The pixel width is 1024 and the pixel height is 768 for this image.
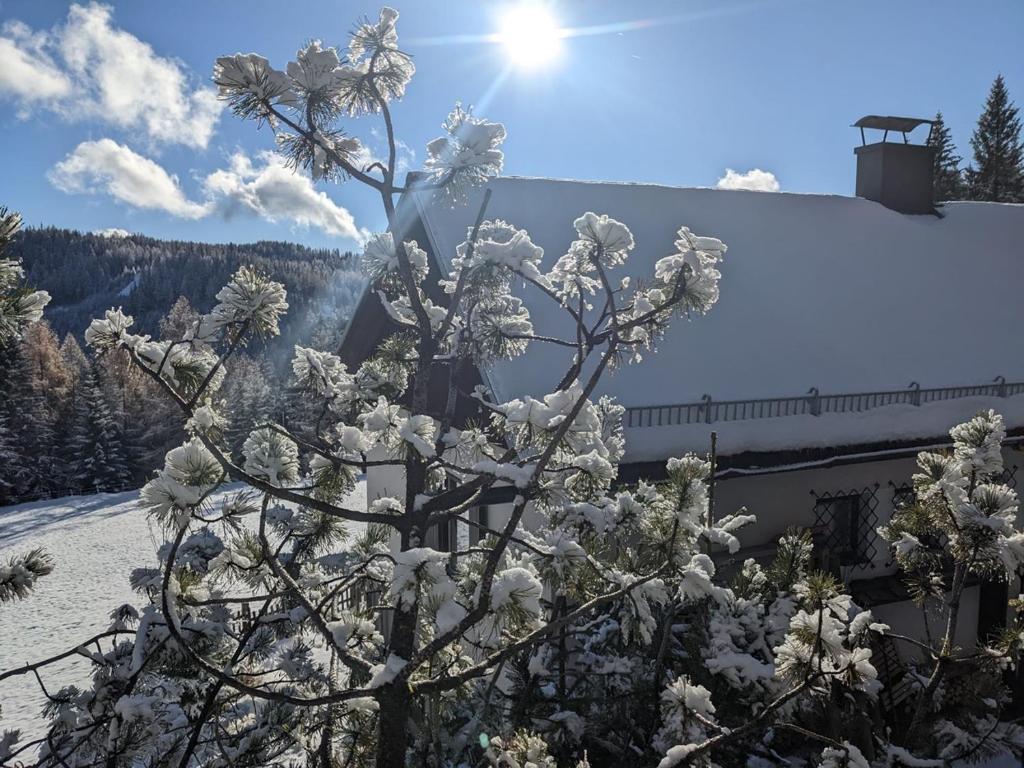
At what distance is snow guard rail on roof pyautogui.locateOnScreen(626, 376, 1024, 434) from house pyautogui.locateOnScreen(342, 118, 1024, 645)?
0.08ft

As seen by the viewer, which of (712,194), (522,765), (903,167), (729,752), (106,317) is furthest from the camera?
(903,167)

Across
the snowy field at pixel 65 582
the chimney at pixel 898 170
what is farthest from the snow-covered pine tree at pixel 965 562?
the chimney at pixel 898 170

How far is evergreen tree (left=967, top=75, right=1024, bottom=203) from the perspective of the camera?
34.8m

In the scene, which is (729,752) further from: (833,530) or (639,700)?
(833,530)

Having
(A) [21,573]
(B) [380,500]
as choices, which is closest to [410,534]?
(B) [380,500]

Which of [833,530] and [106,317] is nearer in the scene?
[106,317]

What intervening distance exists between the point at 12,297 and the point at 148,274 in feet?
507

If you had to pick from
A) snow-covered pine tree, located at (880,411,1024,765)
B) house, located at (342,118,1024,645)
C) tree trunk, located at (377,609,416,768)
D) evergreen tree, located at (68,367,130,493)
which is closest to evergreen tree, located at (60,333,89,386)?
evergreen tree, located at (68,367,130,493)

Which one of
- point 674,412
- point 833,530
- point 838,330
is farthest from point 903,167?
point 674,412

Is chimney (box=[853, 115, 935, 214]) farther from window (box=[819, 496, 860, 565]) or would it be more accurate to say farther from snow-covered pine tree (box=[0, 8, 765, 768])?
snow-covered pine tree (box=[0, 8, 765, 768])

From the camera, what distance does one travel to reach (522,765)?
2.23 meters

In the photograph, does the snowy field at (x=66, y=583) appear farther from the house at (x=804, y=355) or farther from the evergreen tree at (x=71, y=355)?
the evergreen tree at (x=71, y=355)

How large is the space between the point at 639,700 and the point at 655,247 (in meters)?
7.08

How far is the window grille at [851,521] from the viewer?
866 centimetres
